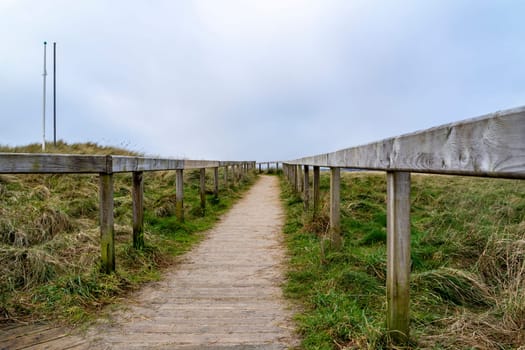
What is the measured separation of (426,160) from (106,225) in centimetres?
301

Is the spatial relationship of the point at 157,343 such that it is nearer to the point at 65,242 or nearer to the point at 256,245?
the point at 65,242

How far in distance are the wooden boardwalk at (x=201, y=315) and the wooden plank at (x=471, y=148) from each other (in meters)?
1.47

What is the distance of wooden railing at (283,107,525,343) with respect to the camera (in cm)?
119

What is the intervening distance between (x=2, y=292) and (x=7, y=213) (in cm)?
240

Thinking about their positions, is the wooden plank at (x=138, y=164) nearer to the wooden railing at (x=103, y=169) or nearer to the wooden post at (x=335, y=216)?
the wooden railing at (x=103, y=169)

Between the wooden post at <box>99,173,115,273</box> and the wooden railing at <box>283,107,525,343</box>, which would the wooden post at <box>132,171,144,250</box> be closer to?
the wooden post at <box>99,173,115,273</box>

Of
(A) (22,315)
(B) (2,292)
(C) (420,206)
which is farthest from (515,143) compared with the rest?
(C) (420,206)

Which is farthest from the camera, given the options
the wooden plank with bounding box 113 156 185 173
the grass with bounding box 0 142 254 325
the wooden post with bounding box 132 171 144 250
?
the wooden post with bounding box 132 171 144 250

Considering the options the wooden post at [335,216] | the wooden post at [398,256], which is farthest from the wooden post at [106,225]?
the wooden post at [398,256]

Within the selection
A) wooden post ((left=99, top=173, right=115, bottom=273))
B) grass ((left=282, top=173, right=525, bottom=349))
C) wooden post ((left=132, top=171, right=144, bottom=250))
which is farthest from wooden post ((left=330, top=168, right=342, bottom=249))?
wooden post ((left=99, top=173, right=115, bottom=273))

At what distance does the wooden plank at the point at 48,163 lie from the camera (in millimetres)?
3084

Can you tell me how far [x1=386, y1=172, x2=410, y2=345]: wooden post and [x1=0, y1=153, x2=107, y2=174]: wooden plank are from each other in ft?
8.68

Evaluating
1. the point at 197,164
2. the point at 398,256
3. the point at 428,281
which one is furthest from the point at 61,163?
the point at 197,164

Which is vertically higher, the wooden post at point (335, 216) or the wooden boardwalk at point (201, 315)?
the wooden post at point (335, 216)
